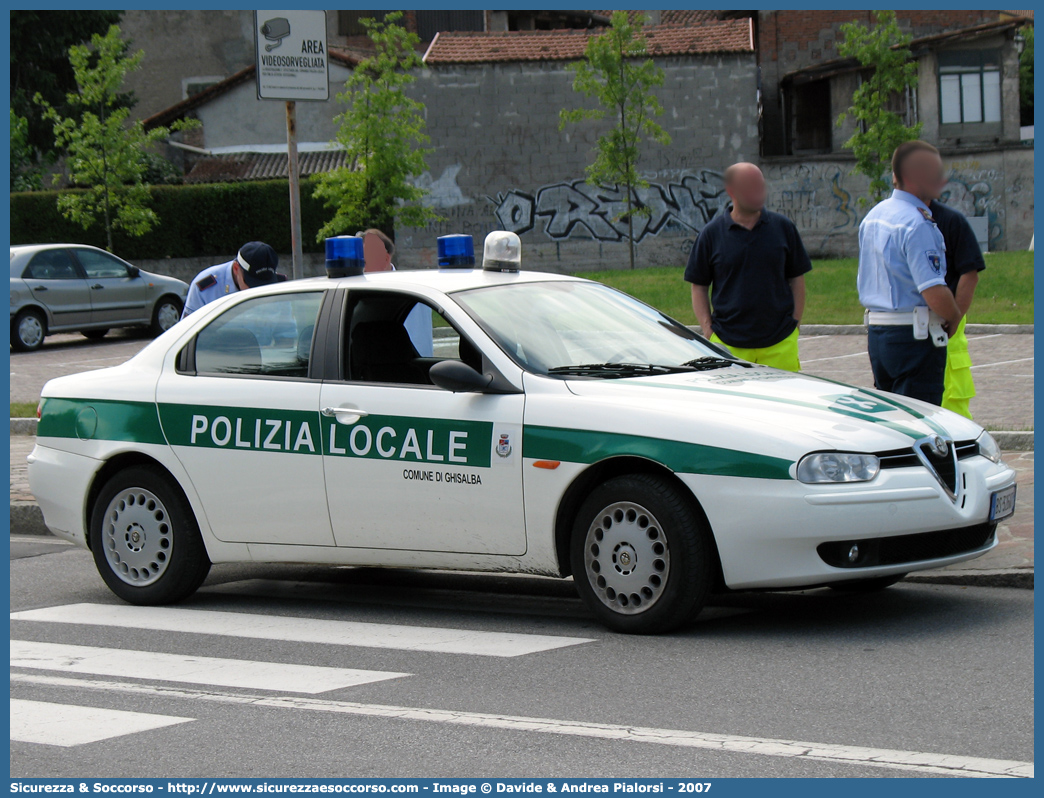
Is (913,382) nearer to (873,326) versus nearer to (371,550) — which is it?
(873,326)

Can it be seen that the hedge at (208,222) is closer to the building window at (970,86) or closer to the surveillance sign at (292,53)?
the building window at (970,86)

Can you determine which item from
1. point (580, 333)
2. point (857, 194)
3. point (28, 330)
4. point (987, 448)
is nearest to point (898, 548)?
point (987, 448)

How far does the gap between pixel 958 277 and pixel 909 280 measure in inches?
12.0

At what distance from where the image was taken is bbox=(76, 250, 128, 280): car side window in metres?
22.9

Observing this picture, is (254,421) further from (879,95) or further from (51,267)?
(879,95)

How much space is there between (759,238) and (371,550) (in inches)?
115

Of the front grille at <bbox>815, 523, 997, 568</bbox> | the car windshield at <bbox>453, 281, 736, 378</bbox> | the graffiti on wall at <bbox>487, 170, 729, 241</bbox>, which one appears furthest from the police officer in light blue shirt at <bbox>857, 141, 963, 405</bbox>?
the graffiti on wall at <bbox>487, 170, 729, 241</bbox>

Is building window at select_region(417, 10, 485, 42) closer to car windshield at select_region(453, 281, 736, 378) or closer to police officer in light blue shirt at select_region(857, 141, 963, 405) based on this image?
police officer in light blue shirt at select_region(857, 141, 963, 405)

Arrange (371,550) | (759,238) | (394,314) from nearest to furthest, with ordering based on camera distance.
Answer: (371,550), (394,314), (759,238)

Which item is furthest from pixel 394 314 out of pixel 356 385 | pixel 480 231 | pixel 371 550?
pixel 480 231

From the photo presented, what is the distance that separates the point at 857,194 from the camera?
3878cm

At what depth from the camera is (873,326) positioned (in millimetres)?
7242

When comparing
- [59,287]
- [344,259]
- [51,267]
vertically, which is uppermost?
[51,267]

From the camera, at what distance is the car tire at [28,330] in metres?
21.9
